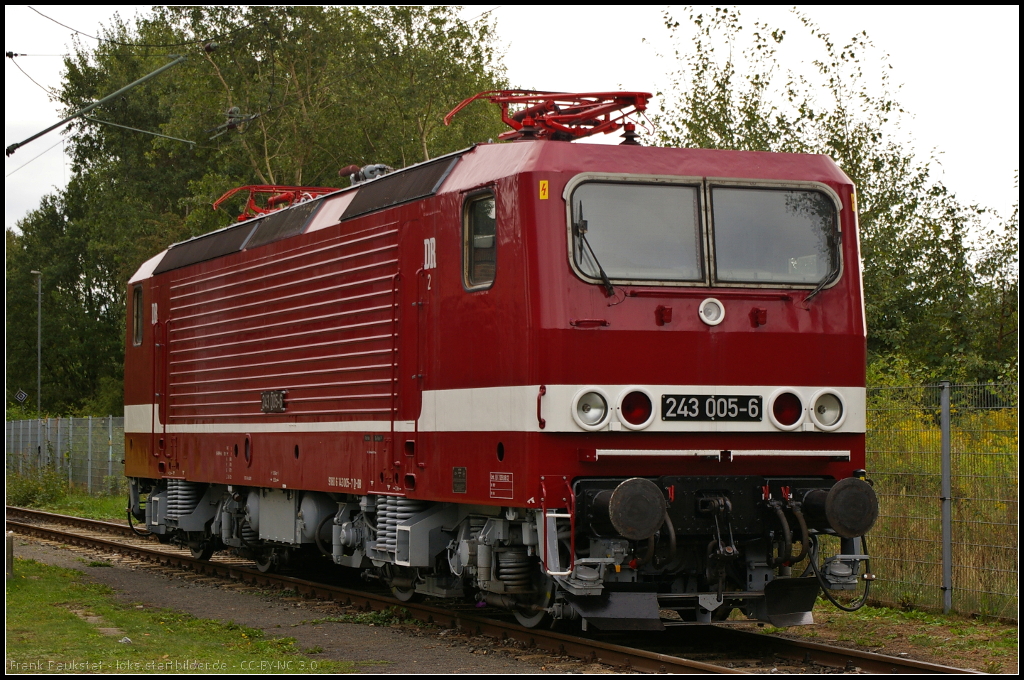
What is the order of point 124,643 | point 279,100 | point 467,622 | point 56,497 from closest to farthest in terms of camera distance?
1. point 124,643
2. point 467,622
3. point 56,497
4. point 279,100

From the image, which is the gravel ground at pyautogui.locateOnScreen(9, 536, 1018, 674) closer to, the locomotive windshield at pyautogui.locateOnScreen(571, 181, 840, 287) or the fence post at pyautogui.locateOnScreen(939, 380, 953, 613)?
the fence post at pyautogui.locateOnScreen(939, 380, 953, 613)

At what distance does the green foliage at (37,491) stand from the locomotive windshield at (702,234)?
22832mm

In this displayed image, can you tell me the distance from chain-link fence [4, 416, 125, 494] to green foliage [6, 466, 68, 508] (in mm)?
889

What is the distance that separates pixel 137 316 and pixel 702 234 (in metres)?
10.8

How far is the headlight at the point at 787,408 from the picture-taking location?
31.0 ft

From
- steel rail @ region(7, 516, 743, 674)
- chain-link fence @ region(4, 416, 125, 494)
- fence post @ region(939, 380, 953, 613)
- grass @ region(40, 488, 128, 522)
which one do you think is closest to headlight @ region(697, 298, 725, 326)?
steel rail @ region(7, 516, 743, 674)

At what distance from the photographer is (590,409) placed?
29.7 feet

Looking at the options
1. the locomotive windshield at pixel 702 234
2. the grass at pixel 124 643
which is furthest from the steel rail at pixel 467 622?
the locomotive windshield at pixel 702 234

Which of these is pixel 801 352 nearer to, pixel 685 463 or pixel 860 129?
pixel 685 463

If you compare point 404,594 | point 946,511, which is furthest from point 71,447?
point 946,511

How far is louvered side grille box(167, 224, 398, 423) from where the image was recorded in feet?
37.2

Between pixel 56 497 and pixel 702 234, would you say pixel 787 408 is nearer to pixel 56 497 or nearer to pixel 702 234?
pixel 702 234

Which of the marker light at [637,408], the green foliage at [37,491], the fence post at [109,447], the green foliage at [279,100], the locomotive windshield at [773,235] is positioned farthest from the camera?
the green foliage at [279,100]

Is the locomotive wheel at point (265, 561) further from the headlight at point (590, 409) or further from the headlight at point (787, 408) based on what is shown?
the headlight at point (787, 408)
